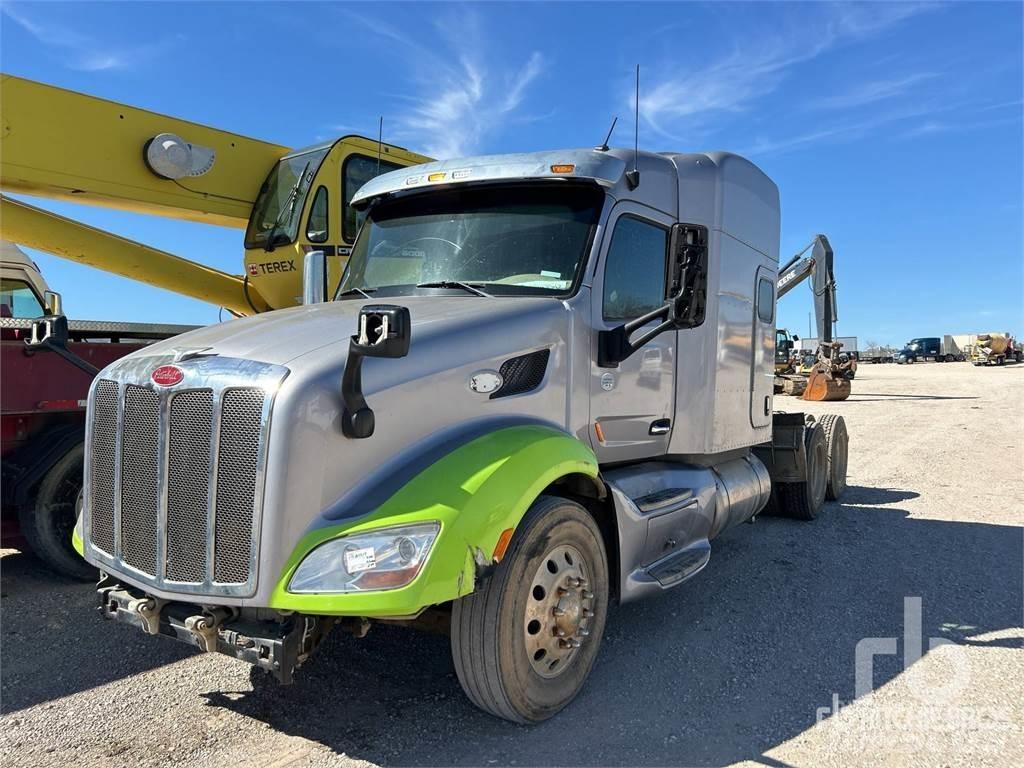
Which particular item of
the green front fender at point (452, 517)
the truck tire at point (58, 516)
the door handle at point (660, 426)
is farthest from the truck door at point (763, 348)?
the truck tire at point (58, 516)

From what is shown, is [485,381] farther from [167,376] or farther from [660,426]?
[660,426]

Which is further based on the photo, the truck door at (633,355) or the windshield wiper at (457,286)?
the truck door at (633,355)

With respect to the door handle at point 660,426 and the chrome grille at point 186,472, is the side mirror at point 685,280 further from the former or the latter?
the chrome grille at point 186,472

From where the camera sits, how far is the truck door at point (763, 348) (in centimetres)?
604

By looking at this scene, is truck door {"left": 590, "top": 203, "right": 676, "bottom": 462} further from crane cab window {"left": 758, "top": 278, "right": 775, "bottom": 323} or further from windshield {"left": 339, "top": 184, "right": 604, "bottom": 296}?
crane cab window {"left": 758, "top": 278, "right": 775, "bottom": 323}

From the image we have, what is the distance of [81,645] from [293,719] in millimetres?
1697

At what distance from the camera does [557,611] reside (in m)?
3.38

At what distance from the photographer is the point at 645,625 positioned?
4.54 m

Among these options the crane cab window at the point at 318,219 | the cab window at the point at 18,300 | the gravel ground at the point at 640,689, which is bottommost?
the gravel ground at the point at 640,689

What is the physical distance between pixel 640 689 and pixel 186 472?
2384 mm

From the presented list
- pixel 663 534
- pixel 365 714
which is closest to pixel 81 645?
pixel 365 714

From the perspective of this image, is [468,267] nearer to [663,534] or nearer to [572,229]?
[572,229]

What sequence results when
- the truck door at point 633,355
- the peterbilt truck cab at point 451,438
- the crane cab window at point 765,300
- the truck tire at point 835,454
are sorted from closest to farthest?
the peterbilt truck cab at point 451,438
the truck door at point 633,355
the crane cab window at point 765,300
the truck tire at point 835,454

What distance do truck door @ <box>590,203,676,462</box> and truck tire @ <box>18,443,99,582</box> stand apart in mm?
3614
